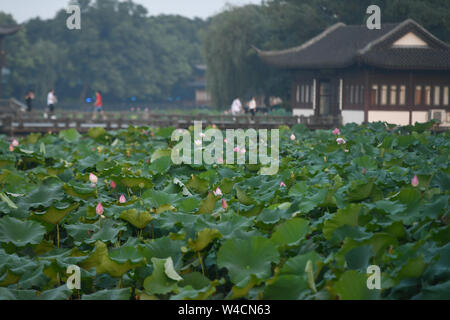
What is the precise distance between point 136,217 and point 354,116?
1868 centimetres

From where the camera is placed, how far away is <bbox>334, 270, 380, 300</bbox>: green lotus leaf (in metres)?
2.15

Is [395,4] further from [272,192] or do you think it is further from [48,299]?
[48,299]

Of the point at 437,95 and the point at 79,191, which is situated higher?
the point at 437,95

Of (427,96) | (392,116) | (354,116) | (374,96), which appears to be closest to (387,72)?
(374,96)

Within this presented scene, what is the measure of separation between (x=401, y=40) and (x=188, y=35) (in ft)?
118

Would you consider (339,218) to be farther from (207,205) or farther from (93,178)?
(93,178)

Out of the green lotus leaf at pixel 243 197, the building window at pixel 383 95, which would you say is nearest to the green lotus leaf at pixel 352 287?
the green lotus leaf at pixel 243 197

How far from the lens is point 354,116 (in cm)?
2119

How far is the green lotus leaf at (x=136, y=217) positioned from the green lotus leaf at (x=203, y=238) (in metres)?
0.58

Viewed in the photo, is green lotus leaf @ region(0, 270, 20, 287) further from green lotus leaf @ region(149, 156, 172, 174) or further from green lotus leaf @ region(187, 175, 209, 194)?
green lotus leaf @ region(149, 156, 172, 174)

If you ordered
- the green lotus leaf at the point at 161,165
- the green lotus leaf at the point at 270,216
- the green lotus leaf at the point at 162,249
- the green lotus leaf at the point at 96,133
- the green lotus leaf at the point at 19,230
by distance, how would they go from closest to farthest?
the green lotus leaf at the point at 162,249 → the green lotus leaf at the point at 270,216 → the green lotus leaf at the point at 19,230 → the green lotus leaf at the point at 161,165 → the green lotus leaf at the point at 96,133

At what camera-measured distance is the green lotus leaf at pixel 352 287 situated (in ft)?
7.05

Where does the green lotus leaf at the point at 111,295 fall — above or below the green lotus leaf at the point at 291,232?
below

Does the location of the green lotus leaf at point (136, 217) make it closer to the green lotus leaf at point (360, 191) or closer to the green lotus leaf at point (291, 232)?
the green lotus leaf at point (291, 232)
